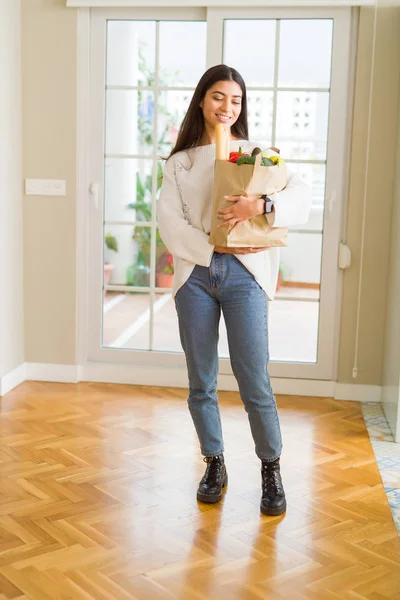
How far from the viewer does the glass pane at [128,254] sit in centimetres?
475

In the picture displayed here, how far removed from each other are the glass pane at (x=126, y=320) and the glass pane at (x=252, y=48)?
1.39 m

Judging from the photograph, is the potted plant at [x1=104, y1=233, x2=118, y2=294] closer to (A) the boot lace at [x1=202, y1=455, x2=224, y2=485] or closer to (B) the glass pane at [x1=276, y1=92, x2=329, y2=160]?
(B) the glass pane at [x1=276, y1=92, x2=329, y2=160]

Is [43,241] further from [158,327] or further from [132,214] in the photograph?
[158,327]

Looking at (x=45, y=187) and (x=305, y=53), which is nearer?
(x=305, y=53)

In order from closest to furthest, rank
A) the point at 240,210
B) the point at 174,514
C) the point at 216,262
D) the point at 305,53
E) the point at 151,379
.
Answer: the point at 240,210
the point at 216,262
the point at 174,514
the point at 305,53
the point at 151,379

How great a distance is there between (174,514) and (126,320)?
2023 millimetres

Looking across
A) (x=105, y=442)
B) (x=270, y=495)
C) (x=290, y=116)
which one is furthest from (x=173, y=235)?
(x=290, y=116)

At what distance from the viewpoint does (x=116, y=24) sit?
14.9ft

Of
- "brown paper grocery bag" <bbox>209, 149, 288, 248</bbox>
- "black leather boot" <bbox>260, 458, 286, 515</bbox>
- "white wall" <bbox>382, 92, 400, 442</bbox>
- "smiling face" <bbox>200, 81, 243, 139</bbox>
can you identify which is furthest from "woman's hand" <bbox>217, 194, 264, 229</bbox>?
"white wall" <bbox>382, 92, 400, 442</bbox>

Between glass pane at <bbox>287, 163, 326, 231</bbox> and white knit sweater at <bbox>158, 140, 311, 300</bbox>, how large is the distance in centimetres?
170

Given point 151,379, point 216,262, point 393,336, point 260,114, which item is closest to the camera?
point 216,262

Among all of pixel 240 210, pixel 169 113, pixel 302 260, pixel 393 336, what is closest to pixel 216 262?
pixel 240 210

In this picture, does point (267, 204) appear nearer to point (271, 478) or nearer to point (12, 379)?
point (271, 478)

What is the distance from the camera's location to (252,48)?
14.6ft
